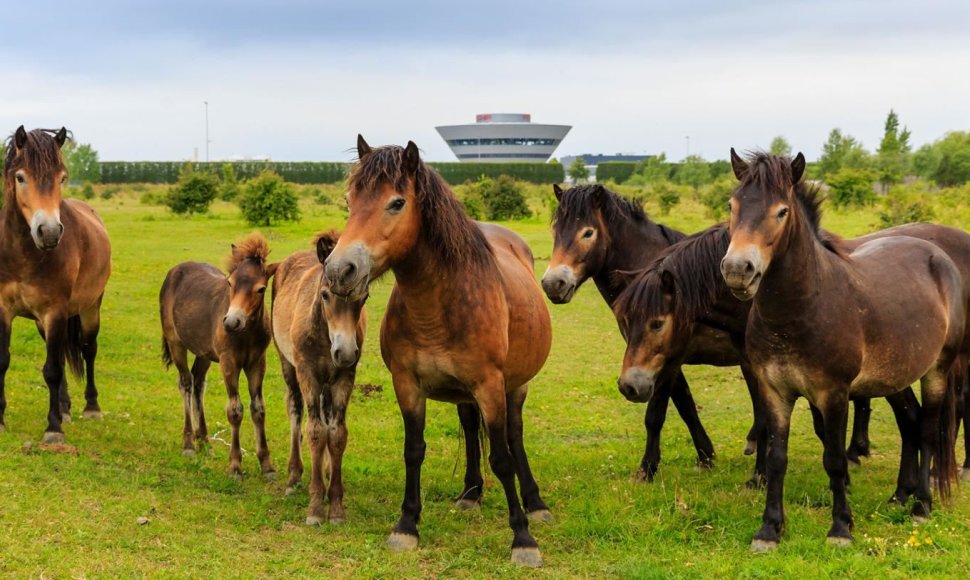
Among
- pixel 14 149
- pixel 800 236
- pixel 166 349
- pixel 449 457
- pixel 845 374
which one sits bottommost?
pixel 449 457

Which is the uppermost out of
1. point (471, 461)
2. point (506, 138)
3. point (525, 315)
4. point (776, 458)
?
point (506, 138)

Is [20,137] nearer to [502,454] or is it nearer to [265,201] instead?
[502,454]

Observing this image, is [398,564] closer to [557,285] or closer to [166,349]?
[557,285]

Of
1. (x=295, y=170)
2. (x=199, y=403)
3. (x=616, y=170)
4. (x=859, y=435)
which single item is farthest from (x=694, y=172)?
(x=199, y=403)

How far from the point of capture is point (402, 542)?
576 centimetres

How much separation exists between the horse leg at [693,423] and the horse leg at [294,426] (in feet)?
11.1

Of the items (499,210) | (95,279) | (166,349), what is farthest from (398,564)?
(499,210)

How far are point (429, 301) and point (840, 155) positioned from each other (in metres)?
54.7

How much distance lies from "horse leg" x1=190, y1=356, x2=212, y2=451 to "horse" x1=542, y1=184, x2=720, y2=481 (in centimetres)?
348

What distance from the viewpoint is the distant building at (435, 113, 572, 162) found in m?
131

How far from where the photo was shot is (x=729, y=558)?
5492 mm

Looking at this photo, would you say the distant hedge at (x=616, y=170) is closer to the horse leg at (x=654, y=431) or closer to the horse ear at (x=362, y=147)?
the horse leg at (x=654, y=431)

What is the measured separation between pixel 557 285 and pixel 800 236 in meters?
2.45

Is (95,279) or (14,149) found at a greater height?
(14,149)
